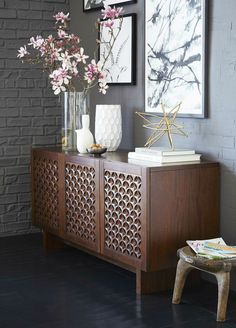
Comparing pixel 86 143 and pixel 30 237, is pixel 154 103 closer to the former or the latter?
pixel 86 143

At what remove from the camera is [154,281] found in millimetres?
3881

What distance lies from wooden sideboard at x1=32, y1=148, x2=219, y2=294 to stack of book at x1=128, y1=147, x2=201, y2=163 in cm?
6

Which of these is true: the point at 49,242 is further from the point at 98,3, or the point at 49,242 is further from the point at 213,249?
the point at 98,3

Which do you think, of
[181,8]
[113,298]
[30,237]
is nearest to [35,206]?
[30,237]

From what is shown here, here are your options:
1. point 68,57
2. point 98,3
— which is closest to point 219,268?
point 68,57

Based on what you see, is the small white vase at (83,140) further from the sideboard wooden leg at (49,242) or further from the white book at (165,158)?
the sideboard wooden leg at (49,242)

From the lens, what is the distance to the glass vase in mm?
4699

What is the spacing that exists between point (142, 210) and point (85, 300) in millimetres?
619

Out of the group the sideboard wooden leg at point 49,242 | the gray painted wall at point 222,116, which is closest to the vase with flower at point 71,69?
the sideboard wooden leg at point 49,242

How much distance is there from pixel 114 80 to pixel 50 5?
106 centimetres

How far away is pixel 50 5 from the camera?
5.45m

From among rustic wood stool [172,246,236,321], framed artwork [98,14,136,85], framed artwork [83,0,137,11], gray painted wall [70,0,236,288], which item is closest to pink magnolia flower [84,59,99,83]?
framed artwork [98,14,136,85]

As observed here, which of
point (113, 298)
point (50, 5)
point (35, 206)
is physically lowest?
point (113, 298)

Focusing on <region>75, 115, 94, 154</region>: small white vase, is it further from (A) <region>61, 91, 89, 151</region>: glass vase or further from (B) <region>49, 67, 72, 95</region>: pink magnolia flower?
(B) <region>49, 67, 72, 95</region>: pink magnolia flower
